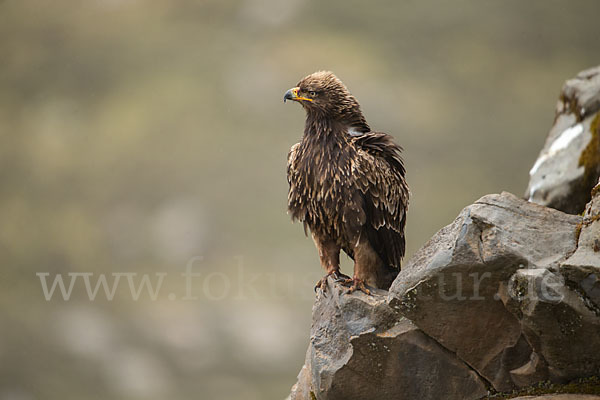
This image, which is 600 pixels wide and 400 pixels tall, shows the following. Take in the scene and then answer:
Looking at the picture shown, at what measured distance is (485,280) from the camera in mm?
4277

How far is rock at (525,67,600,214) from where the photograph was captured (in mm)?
6055

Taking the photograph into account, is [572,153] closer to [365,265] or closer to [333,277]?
[365,265]

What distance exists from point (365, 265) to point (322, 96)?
1.36 meters

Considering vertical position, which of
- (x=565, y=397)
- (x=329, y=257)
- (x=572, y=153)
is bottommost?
(x=565, y=397)

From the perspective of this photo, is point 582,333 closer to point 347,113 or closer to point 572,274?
point 572,274

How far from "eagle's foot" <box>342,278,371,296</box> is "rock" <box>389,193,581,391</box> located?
0.47m

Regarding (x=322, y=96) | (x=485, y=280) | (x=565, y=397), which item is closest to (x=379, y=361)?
(x=485, y=280)

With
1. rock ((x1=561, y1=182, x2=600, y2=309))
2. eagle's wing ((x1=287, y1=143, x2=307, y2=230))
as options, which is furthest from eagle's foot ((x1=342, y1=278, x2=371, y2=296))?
rock ((x1=561, y1=182, x2=600, y2=309))

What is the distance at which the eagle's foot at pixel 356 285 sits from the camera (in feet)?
16.6

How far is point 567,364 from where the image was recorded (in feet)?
13.5

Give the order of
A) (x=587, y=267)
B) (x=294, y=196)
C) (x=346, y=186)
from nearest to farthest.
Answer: (x=587, y=267)
(x=346, y=186)
(x=294, y=196)

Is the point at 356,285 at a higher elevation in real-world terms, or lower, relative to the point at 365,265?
lower

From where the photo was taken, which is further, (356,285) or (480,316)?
(356,285)

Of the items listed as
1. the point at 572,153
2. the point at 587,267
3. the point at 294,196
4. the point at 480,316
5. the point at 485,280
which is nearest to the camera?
the point at 587,267
